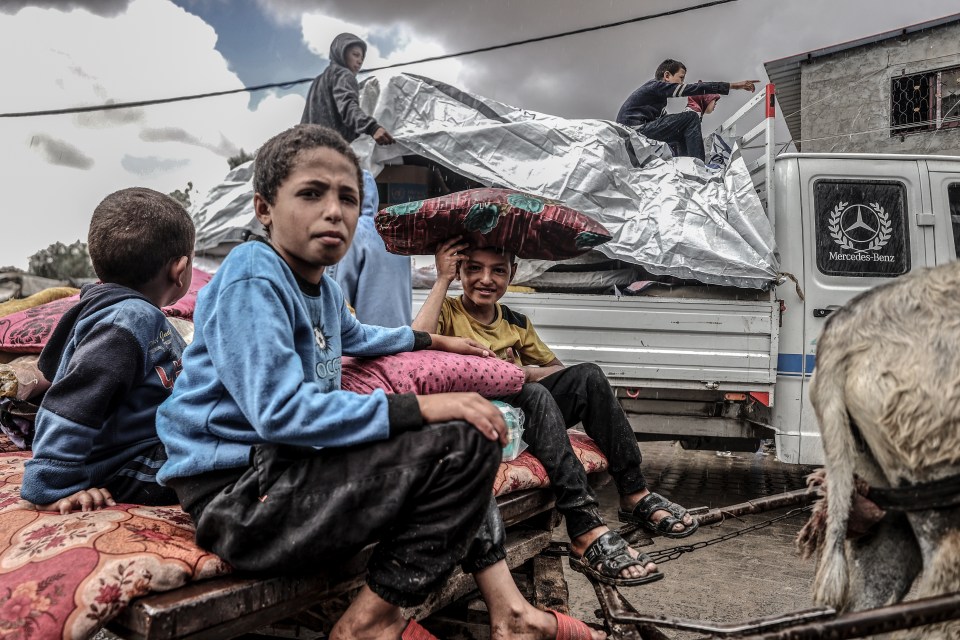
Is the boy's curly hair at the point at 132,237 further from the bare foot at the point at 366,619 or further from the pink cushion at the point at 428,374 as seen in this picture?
the bare foot at the point at 366,619

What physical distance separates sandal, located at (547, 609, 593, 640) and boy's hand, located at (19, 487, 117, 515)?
1.24 m

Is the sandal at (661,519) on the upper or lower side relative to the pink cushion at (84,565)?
lower

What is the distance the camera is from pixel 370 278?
304 centimetres

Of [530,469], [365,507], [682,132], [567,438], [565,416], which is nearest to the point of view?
[365,507]

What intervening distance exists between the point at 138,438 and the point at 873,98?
1448 centimetres

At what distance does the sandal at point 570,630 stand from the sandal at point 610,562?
206 millimetres

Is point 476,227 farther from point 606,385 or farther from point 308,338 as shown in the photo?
point 308,338

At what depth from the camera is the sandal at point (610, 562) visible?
2094 mm

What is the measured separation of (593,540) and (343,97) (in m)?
3.64

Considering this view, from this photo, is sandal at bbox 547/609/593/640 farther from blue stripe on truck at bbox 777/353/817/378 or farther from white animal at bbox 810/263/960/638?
blue stripe on truck at bbox 777/353/817/378

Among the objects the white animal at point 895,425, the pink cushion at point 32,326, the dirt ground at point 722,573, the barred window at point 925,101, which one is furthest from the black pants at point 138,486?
the barred window at point 925,101

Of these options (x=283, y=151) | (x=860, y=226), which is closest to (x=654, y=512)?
(x=283, y=151)

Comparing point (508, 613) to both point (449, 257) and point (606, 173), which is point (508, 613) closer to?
point (449, 257)

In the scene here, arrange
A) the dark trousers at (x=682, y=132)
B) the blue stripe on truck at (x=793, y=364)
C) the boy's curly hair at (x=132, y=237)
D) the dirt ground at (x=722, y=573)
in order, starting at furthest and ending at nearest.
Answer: the dark trousers at (x=682, y=132)
the blue stripe on truck at (x=793, y=364)
the dirt ground at (x=722, y=573)
the boy's curly hair at (x=132, y=237)
